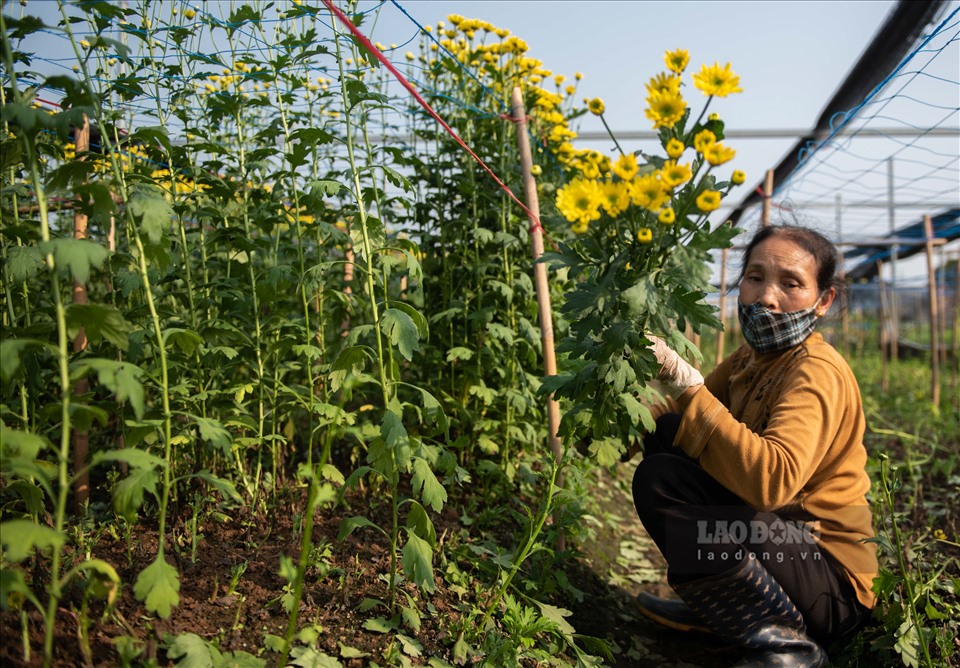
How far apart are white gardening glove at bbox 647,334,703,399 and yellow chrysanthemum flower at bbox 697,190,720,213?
0.53m

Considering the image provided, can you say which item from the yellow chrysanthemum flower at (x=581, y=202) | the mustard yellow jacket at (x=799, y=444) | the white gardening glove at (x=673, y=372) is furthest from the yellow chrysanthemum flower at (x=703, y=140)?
the mustard yellow jacket at (x=799, y=444)

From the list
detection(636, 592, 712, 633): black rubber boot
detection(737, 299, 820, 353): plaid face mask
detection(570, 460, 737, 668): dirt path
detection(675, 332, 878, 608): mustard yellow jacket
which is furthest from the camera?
detection(636, 592, 712, 633): black rubber boot

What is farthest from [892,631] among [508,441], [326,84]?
[326,84]

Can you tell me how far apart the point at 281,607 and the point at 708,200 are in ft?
5.16

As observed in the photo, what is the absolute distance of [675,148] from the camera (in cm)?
155

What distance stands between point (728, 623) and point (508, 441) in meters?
1.13

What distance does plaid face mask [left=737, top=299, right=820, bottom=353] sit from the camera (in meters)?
2.25

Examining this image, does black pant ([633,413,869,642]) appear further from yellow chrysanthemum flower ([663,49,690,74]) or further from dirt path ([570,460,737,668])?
yellow chrysanthemum flower ([663,49,690,74])

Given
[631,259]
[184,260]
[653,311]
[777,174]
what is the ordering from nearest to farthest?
[653,311], [631,259], [184,260], [777,174]

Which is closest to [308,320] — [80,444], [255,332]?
[255,332]

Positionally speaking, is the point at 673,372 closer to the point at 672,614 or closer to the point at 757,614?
the point at 757,614

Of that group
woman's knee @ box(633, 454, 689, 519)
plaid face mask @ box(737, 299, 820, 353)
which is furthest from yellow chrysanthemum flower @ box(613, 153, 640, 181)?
woman's knee @ box(633, 454, 689, 519)

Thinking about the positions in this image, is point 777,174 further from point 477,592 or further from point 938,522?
point 477,592

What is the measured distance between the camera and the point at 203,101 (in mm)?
2740
